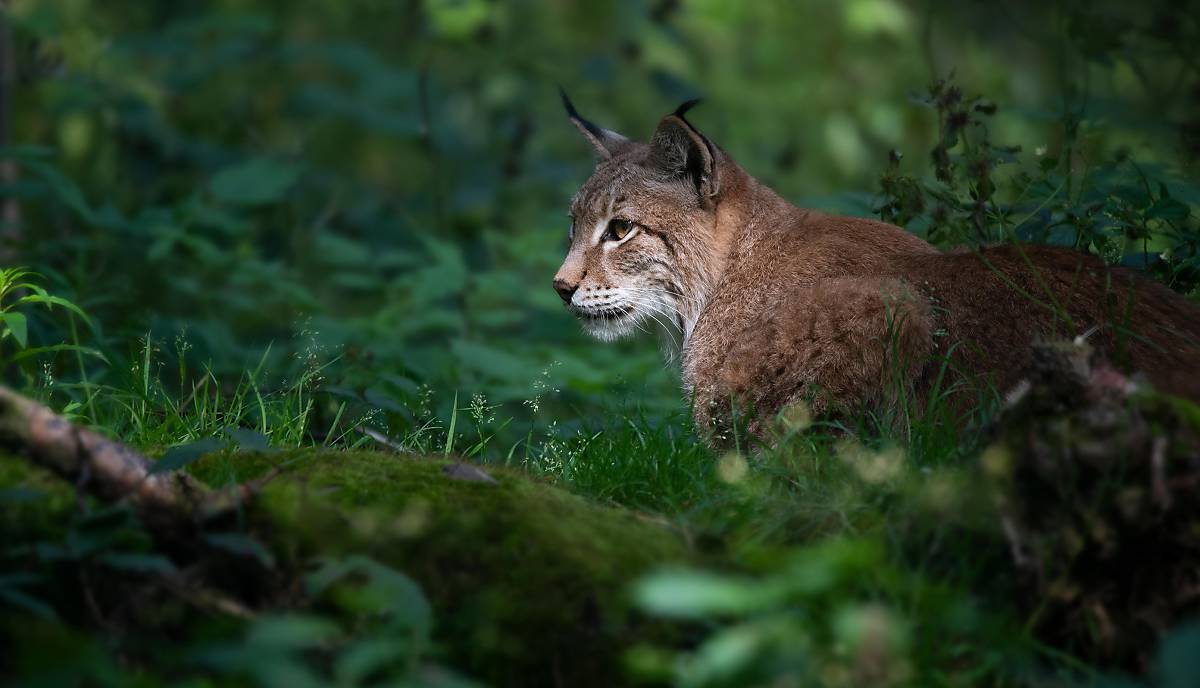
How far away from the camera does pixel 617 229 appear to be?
15.9 feet

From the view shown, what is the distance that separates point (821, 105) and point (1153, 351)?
26.6ft

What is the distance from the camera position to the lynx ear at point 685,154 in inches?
181

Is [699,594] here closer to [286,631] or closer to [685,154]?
[286,631]

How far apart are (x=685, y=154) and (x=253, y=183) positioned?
3223mm

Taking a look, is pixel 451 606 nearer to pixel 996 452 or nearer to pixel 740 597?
pixel 740 597

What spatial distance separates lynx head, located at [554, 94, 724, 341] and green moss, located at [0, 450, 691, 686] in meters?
1.98

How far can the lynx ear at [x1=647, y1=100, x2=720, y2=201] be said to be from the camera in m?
4.61

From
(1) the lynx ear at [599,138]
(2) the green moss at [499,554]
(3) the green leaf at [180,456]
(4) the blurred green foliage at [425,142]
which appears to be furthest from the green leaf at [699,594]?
(1) the lynx ear at [599,138]

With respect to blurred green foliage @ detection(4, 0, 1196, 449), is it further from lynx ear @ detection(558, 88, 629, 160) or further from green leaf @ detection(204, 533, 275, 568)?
green leaf @ detection(204, 533, 275, 568)

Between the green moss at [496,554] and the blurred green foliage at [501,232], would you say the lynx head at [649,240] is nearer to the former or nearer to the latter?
the blurred green foliage at [501,232]

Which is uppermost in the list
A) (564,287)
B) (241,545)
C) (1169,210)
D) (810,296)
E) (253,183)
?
(1169,210)

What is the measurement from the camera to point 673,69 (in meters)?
10.2

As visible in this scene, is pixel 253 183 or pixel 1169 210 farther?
pixel 253 183

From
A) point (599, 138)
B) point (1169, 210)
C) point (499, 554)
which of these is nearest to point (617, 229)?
point (599, 138)
